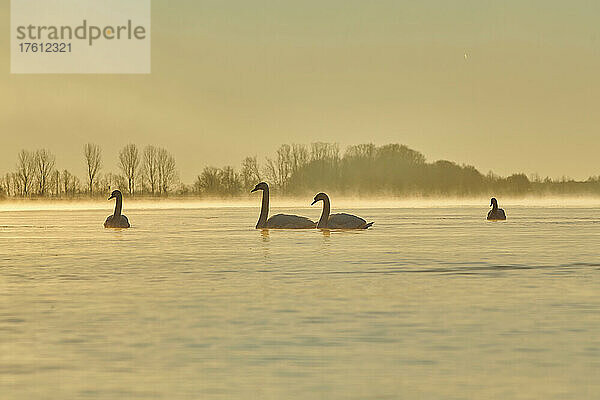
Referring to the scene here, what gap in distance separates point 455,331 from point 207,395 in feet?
14.0

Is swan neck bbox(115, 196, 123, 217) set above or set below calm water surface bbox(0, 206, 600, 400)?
above

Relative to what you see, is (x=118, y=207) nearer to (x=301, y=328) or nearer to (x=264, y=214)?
(x=264, y=214)

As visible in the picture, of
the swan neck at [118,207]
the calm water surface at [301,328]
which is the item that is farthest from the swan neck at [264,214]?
the calm water surface at [301,328]

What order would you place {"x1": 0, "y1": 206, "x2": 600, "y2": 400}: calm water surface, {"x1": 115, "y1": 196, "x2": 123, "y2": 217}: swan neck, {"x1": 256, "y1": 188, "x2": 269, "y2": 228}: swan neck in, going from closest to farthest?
{"x1": 0, "y1": 206, "x2": 600, "y2": 400}: calm water surface → {"x1": 256, "y1": 188, "x2": 269, "y2": 228}: swan neck → {"x1": 115, "y1": 196, "x2": 123, "y2": 217}: swan neck

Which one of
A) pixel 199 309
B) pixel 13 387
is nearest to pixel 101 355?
pixel 13 387

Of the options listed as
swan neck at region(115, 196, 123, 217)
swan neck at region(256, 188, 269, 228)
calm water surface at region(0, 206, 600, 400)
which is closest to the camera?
calm water surface at region(0, 206, 600, 400)

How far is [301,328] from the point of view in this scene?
12.8 metres

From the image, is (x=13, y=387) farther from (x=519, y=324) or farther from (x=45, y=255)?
(x=45, y=255)

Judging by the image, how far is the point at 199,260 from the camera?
24656mm

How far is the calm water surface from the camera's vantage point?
31.2ft

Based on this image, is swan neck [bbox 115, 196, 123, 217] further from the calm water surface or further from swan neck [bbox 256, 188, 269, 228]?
the calm water surface

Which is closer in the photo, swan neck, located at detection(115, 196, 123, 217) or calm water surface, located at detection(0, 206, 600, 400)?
calm water surface, located at detection(0, 206, 600, 400)

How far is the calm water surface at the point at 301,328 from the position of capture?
31.2 feet

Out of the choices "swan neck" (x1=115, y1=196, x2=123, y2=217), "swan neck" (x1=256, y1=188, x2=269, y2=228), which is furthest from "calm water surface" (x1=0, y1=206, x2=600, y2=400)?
"swan neck" (x1=115, y1=196, x2=123, y2=217)
